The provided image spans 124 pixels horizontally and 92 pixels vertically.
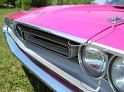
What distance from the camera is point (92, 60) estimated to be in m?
2.21

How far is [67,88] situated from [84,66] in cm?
26

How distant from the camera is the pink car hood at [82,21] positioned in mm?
2132

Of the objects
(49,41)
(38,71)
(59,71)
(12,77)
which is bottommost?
(12,77)

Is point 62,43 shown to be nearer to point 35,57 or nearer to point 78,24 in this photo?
point 78,24

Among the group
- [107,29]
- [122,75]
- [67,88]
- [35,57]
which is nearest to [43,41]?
[35,57]

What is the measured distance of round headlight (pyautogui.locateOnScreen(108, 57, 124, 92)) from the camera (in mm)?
2029

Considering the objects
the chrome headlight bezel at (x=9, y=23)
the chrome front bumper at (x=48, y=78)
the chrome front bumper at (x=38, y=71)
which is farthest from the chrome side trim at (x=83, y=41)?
the chrome headlight bezel at (x=9, y=23)

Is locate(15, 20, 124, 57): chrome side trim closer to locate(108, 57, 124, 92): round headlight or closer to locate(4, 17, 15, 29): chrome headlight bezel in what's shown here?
locate(108, 57, 124, 92): round headlight

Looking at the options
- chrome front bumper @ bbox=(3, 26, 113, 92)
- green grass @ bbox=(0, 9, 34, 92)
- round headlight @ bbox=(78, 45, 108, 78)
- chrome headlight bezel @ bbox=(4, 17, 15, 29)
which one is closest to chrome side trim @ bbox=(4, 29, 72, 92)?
chrome front bumper @ bbox=(3, 26, 113, 92)

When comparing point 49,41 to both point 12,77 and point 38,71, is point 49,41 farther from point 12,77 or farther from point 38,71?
point 12,77

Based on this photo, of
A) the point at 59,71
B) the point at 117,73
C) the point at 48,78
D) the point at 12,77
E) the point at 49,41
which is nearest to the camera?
the point at 117,73

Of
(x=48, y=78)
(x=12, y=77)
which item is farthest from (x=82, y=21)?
(x=12, y=77)

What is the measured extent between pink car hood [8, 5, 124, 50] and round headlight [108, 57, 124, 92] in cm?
12

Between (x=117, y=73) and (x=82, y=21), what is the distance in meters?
0.67
